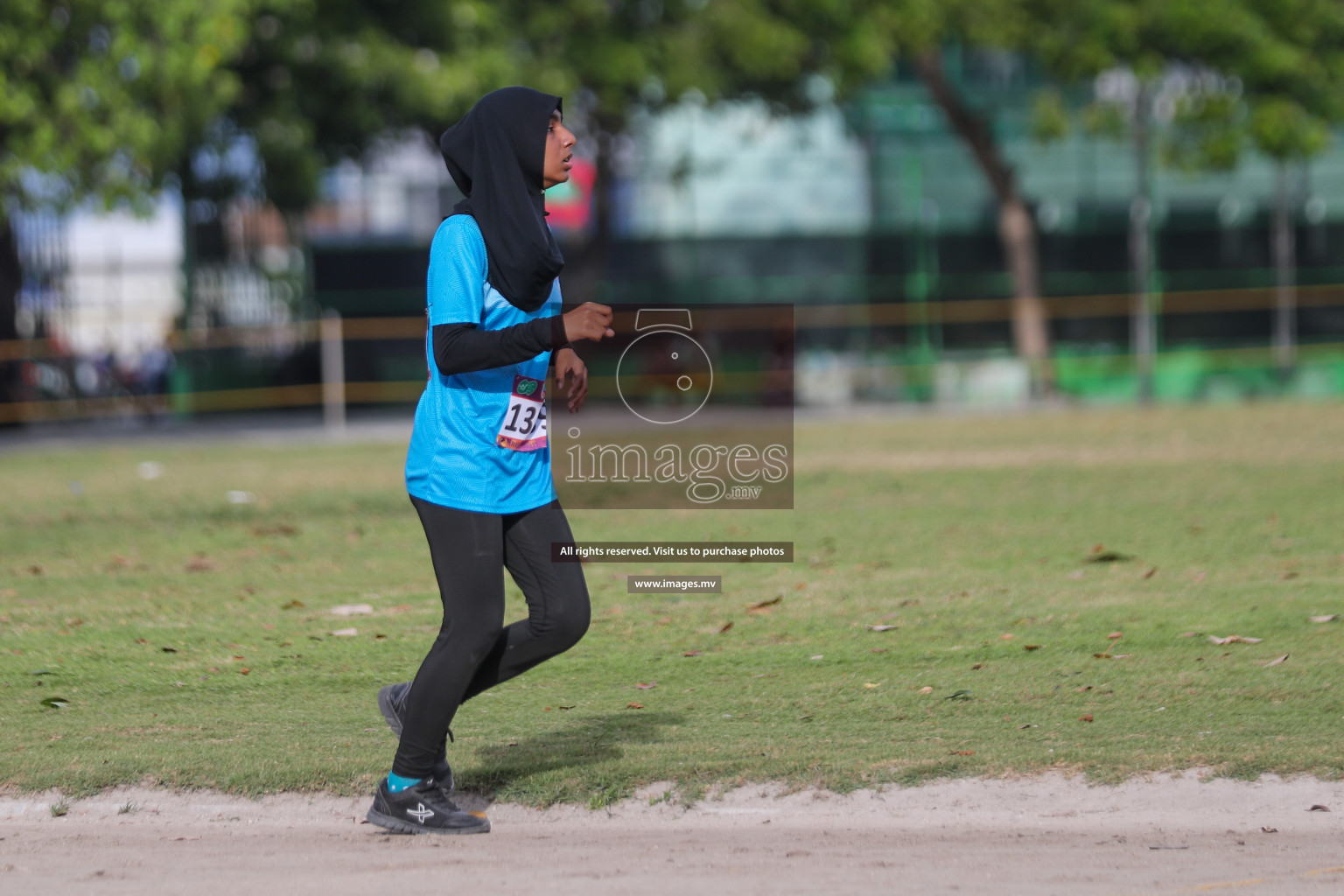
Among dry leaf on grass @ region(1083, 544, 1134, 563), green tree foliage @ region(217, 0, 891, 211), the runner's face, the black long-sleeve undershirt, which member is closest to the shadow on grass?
the black long-sleeve undershirt

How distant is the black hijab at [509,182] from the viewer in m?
4.23

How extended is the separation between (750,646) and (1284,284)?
21223mm

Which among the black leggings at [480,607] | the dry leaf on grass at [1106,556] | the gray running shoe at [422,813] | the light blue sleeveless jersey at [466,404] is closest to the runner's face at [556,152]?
the light blue sleeveless jersey at [466,404]

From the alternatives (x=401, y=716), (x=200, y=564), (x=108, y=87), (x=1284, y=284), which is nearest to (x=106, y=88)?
(x=108, y=87)

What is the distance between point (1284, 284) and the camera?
25719mm

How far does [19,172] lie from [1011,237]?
46.3 ft

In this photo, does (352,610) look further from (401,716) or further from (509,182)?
(509,182)

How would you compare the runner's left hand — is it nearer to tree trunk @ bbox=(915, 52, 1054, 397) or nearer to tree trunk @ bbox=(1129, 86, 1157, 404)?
tree trunk @ bbox=(1129, 86, 1157, 404)

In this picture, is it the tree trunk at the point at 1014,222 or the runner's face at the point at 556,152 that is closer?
the runner's face at the point at 556,152

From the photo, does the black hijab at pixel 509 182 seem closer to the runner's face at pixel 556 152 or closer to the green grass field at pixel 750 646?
the runner's face at pixel 556 152

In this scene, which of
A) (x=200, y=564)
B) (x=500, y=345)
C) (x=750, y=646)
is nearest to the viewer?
(x=500, y=345)

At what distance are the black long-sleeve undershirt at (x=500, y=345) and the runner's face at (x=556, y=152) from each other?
428 millimetres

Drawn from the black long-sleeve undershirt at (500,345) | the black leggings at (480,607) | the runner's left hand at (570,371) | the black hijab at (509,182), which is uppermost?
the black hijab at (509,182)

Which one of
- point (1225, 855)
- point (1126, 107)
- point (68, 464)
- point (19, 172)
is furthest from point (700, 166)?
point (1225, 855)
